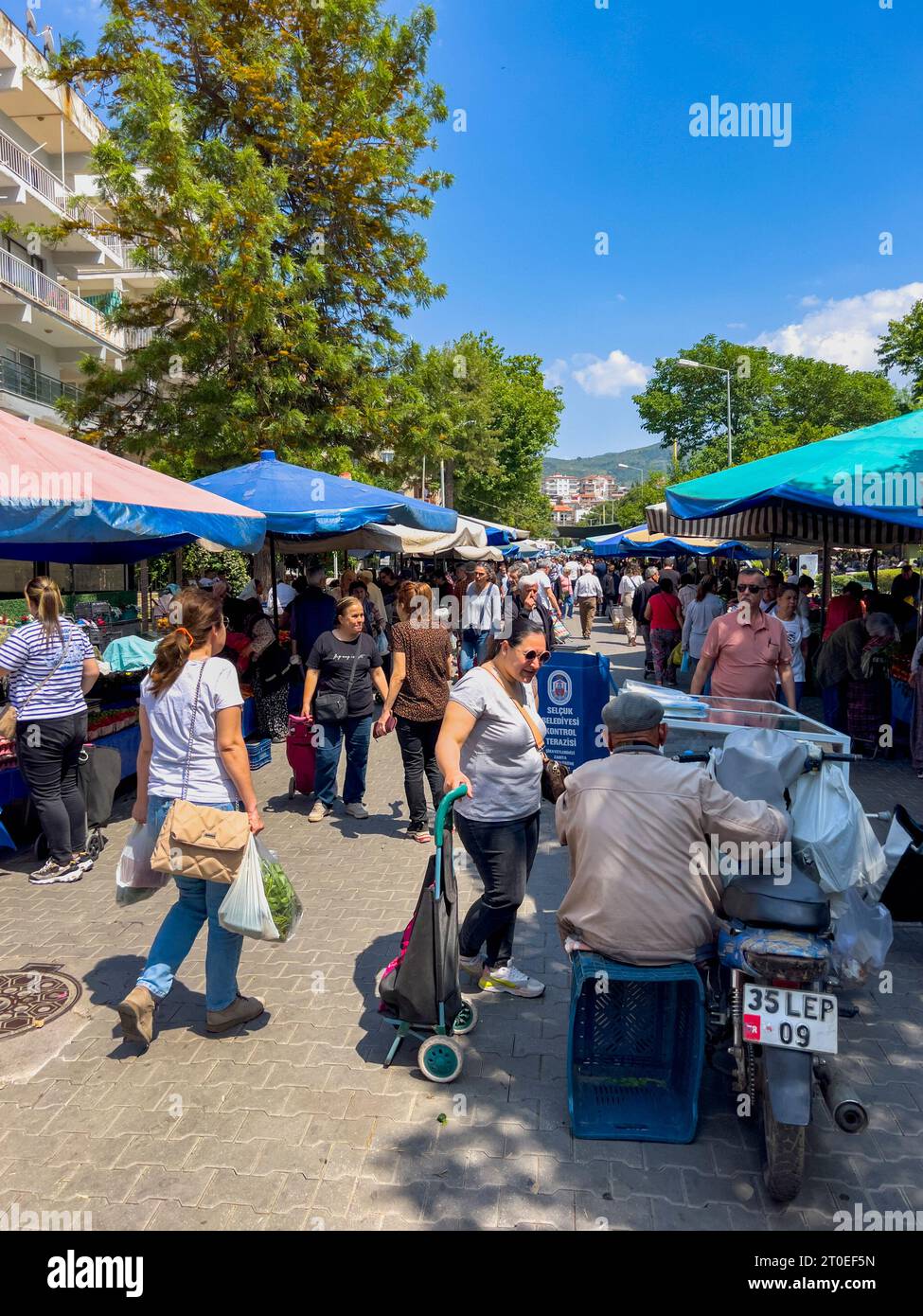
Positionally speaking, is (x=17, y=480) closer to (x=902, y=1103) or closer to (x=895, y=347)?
(x=902, y=1103)

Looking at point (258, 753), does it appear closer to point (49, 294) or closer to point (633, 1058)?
point (633, 1058)

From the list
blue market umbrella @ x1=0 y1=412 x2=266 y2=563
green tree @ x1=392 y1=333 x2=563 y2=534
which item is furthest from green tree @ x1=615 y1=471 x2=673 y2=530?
blue market umbrella @ x1=0 y1=412 x2=266 y2=563

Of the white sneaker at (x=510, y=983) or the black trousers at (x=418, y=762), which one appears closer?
the white sneaker at (x=510, y=983)

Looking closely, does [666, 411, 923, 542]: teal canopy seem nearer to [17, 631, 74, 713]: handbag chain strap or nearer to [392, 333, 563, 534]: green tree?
[17, 631, 74, 713]: handbag chain strap

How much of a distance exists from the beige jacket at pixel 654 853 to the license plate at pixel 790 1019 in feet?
0.94

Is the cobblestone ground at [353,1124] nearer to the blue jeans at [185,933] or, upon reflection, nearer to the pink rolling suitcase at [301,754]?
the blue jeans at [185,933]

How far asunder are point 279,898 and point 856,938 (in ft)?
8.17

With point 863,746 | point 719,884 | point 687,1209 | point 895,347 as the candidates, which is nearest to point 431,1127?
point 687,1209

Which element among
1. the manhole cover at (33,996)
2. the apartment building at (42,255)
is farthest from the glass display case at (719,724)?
the apartment building at (42,255)

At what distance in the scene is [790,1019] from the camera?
277 cm

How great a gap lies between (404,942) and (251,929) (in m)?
0.63

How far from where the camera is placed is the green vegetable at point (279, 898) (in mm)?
3625

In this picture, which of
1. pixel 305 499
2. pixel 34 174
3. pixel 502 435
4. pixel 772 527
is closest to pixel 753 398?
pixel 502 435

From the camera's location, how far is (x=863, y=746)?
941 centimetres
